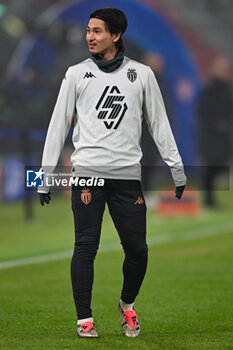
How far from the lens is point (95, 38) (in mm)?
5859

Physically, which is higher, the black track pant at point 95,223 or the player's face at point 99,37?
the player's face at point 99,37

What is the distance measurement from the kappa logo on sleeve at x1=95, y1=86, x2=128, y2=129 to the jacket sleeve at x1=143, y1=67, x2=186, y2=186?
21 cm

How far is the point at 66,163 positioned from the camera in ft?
70.8

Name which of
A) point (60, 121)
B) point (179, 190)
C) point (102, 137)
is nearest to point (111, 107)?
point (102, 137)

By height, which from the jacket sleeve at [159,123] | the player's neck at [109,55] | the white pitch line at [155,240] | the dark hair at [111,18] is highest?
the dark hair at [111,18]

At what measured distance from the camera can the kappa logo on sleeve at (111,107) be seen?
579 cm

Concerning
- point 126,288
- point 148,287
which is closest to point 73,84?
point 126,288

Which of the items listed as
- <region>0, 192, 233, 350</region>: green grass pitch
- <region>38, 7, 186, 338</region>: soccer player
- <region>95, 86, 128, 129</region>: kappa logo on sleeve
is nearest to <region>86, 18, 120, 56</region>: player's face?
<region>38, 7, 186, 338</region>: soccer player

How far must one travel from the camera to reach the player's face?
5.86 metres

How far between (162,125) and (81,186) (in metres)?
0.66

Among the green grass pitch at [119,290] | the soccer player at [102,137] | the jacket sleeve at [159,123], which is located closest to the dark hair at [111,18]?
the soccer player at [102,137]

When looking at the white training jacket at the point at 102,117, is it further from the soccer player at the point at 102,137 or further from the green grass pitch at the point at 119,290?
the green grass pitch at the point at 119,290

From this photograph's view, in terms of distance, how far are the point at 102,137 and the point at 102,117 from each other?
0.12m

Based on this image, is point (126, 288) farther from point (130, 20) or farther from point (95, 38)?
point (130, 20)
